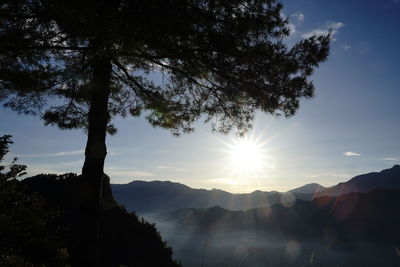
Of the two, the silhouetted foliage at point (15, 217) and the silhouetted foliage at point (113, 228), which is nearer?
the silhouetted foliage at point (15, 217)

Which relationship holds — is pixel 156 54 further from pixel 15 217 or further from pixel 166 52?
pixel 15 217

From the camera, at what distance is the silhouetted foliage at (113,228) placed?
10.7m

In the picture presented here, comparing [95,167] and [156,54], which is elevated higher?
[156,54]

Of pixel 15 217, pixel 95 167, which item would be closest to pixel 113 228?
pixel 95 167

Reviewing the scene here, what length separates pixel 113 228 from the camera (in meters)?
11.5

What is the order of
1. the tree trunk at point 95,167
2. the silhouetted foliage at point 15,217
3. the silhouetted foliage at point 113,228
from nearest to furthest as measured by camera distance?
the silhouetted foliage at point 15,217, the tree trunk at point 95,167, the silhouetted foliage at point 113,228

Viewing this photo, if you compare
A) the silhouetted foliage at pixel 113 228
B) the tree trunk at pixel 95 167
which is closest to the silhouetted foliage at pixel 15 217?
the tree trunk at pixel 95 167

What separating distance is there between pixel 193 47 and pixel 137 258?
7.97m

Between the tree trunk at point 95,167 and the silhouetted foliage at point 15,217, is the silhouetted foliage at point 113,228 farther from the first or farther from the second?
the silhouetted foliage at point 15,217

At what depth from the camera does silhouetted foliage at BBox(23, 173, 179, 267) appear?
1071 centimetres

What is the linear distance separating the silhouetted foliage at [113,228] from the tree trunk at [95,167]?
13.0ft

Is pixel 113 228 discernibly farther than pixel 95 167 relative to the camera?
Yes

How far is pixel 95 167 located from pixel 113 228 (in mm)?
5917

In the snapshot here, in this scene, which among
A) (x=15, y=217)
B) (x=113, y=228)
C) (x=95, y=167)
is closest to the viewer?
(x=15, y=217)
